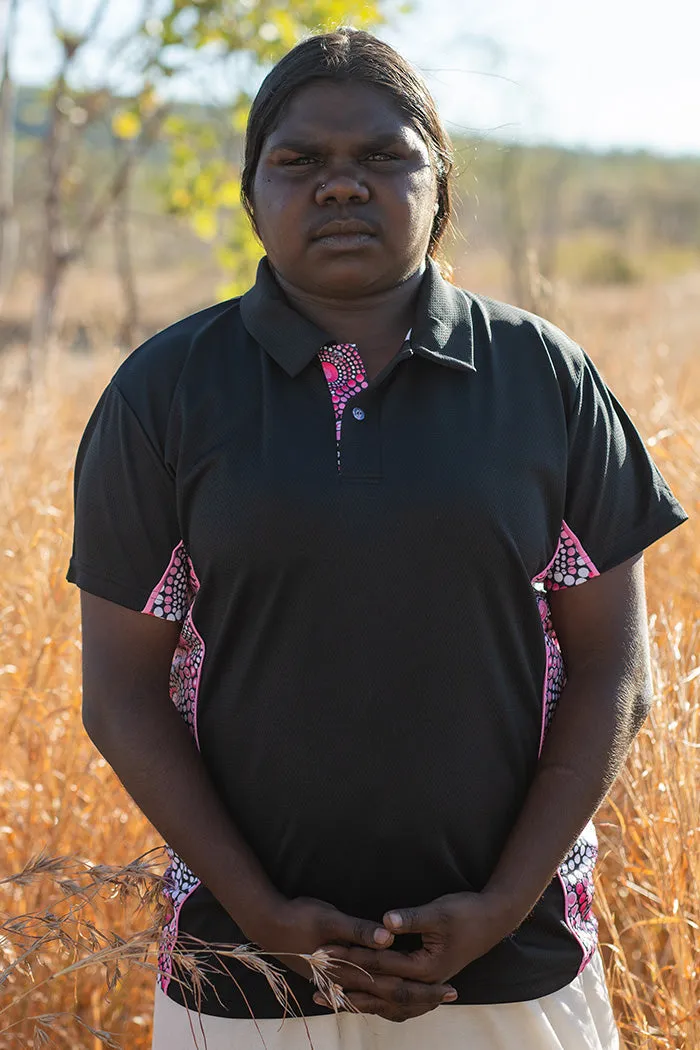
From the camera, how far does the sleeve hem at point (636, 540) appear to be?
5.06 feet

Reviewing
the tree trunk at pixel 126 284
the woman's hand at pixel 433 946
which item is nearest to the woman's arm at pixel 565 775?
the woman's hand at pixel 433 946

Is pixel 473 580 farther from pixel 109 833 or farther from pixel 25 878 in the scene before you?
pixel 109 833

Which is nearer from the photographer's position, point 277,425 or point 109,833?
point 277,425

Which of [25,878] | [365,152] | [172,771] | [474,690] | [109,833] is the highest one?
[365,152]

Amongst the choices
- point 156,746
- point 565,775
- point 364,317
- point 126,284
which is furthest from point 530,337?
point 126,284

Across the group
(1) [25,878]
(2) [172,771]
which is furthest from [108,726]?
(1) [25,878]

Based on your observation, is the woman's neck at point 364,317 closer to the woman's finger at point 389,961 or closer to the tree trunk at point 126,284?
the woman's finger at point 389,961

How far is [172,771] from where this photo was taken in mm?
1513

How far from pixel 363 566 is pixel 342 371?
26cm

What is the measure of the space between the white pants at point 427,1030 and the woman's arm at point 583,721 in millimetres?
142

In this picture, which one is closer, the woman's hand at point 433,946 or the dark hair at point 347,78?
the woman's hand at point 433,946

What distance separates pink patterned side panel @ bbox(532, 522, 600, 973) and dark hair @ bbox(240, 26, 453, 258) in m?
0.56

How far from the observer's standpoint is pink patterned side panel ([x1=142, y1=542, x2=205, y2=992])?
1.52 m

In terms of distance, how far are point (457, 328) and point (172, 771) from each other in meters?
0.67
